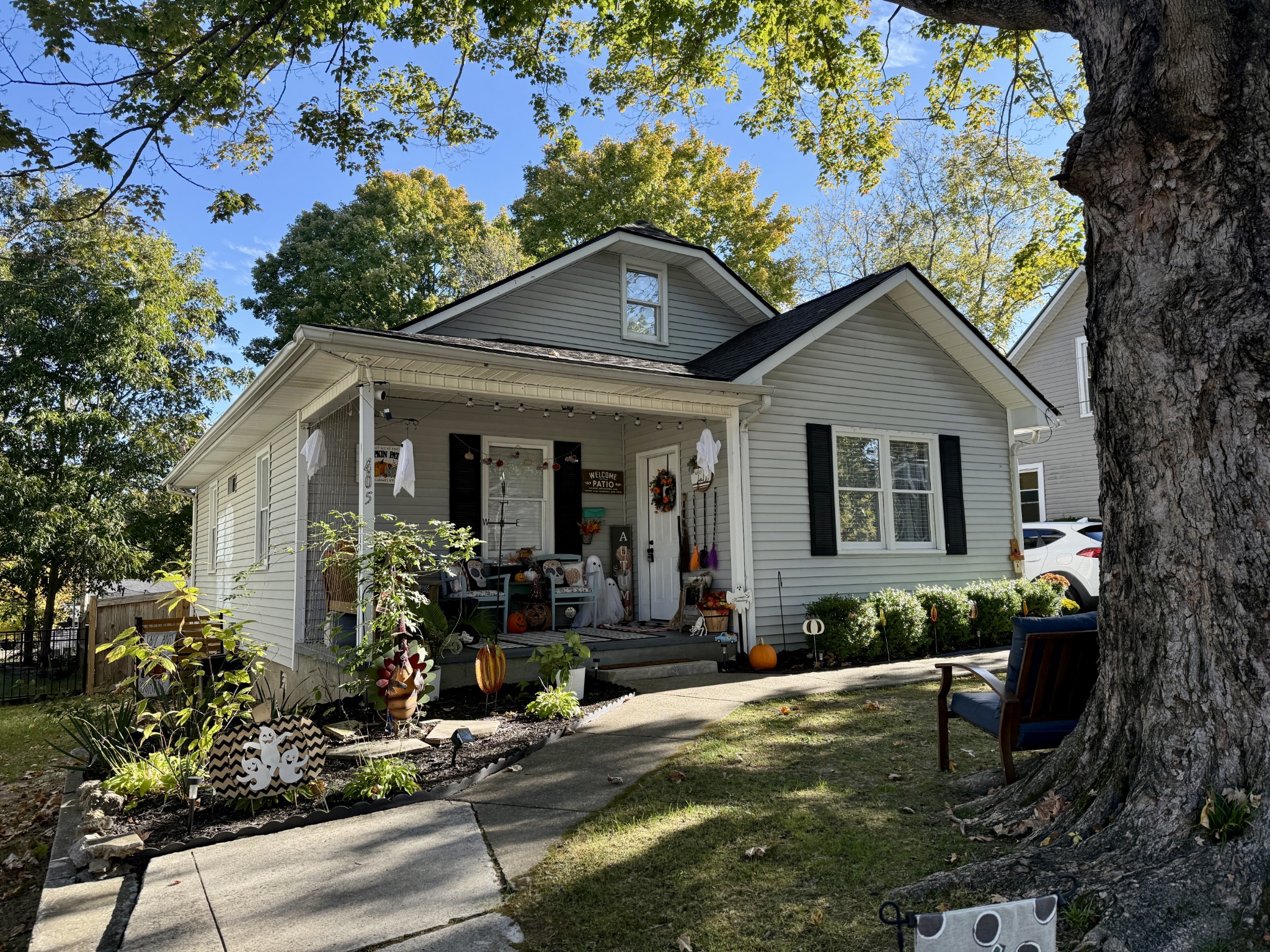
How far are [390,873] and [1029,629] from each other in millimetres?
3322

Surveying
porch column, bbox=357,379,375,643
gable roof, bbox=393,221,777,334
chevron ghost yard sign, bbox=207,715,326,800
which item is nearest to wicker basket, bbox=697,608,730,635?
porch column, bbox=357,379,375,643

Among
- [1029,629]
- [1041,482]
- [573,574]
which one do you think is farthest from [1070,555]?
[1029,629]

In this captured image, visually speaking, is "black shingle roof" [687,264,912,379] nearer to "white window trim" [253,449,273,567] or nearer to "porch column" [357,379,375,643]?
"porch column" [357,379,375,643]

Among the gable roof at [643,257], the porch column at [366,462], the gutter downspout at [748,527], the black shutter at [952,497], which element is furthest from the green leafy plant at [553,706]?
the black shutter at [952,497]

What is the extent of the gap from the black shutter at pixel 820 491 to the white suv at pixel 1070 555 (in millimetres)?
4110

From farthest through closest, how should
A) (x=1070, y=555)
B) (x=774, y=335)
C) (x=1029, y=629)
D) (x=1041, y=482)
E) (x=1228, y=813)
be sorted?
(x=1041, y=482)
(x=1070, y=555)
(x=774, y=335)
(x=1029, y=629)
(x=1228, y=813)

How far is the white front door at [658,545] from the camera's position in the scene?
11.0 meters

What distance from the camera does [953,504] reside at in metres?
11.6

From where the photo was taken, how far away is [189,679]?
5496mm

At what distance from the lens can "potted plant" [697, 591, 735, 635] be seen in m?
9.59

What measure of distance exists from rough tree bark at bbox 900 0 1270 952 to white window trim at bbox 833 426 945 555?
23.4ft

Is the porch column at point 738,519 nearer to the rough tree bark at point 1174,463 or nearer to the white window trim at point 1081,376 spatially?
the rough tree bark at point 1174,463

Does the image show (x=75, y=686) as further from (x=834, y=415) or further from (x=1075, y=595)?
(x=1075, y=595)

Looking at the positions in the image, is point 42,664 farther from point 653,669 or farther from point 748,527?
point 748,527
